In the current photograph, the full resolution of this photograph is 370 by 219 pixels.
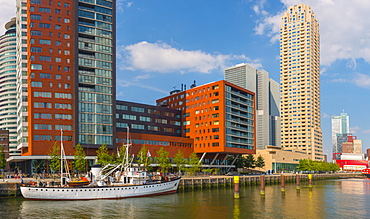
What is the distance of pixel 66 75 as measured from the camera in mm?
118312

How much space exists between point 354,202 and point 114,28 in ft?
308

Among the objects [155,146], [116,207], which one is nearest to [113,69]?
[155,146]

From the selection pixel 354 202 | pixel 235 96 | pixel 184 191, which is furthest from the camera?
pixel 235 96

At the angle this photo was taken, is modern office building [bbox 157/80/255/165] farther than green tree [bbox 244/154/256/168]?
No

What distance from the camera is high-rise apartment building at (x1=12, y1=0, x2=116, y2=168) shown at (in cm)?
11375

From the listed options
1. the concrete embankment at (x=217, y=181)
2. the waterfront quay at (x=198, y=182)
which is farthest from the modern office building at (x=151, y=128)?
the concrete embankment at (x=217, y=181)

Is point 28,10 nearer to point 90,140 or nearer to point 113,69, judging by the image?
point 113,69

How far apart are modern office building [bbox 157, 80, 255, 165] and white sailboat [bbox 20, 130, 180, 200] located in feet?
222

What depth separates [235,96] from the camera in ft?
519

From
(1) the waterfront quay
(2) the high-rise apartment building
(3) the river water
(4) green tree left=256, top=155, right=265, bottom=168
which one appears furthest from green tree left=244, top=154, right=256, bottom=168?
(3) the river water

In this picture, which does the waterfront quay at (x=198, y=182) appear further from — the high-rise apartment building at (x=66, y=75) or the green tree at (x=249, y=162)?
the green tree at (x=249, y=162)

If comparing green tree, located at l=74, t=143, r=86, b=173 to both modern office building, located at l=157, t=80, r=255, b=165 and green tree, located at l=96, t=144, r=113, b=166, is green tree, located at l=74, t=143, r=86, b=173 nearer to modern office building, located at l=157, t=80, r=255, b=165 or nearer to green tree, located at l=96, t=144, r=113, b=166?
green tree, located at l=96, t=144, r=113, b=166

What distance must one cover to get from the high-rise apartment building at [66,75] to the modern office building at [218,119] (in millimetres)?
44951

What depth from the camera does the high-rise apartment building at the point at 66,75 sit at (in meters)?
114
